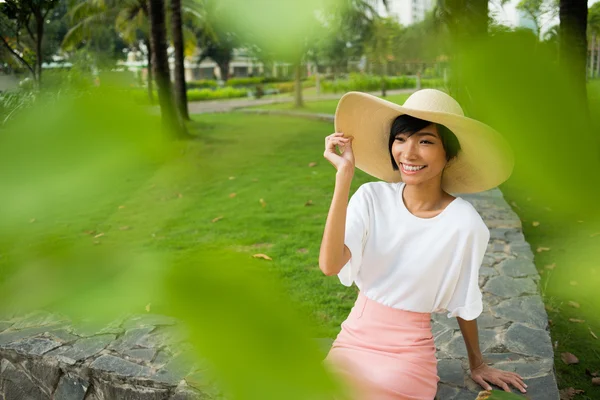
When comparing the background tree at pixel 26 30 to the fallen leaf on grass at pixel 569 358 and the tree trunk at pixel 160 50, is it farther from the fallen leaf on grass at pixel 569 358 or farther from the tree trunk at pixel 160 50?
the fallen leaf on grass at pixel 569 358

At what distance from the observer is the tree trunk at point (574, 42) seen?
20 centimetres

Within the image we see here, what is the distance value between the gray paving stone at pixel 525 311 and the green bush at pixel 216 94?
4.62 ft

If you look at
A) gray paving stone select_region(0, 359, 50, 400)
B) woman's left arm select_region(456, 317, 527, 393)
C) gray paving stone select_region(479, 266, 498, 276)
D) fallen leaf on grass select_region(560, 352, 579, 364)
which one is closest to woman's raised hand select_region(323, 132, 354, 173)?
woman's left arm select_region(456, 317, 527, 393)

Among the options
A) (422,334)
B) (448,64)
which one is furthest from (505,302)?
(448,64)

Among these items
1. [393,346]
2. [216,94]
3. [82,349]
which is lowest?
[82,349]

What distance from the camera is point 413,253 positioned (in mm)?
979

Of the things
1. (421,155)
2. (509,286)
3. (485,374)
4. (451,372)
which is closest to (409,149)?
(421,155)

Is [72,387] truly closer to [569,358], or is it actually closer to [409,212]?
[409,212]

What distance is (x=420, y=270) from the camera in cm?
99

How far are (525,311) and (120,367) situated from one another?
1203 mm

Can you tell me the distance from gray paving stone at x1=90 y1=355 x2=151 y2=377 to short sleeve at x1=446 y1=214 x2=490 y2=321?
0.82 meters

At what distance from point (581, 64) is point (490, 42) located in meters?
0.05

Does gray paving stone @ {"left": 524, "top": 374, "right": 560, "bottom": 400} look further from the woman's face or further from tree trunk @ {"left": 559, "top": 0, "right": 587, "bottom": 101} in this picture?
→ tree trunk @ {"left": 559, "top": 0, "right": 587, "bottom": 101}

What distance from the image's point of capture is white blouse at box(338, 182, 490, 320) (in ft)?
3.19
